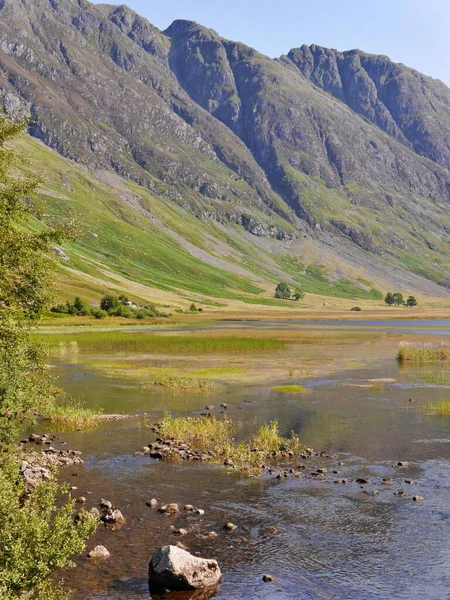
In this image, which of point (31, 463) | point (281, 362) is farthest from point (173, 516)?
point (281, 362)

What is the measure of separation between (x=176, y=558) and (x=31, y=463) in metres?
15.2

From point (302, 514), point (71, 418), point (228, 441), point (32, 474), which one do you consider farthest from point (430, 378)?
point (32, 474)

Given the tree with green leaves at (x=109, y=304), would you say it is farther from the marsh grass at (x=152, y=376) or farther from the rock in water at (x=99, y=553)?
the rock in water at (x=99, y=553)

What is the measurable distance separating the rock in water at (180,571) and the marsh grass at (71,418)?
86.9 ft

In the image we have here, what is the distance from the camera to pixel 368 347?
12194 centimetres

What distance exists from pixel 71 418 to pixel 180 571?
1143 inches

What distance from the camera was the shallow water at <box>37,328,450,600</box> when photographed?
70.1 feet

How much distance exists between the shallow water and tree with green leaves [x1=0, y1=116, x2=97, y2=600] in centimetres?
291

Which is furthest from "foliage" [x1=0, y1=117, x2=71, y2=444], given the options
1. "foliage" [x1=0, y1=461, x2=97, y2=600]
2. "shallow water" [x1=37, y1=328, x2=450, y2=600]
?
"foliage" [x1=0, y1=461, x2=97, y2=600]

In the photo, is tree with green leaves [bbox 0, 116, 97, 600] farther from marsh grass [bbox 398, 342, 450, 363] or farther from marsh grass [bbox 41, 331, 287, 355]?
marsh grass [bbox 398, 342, 450, 363]

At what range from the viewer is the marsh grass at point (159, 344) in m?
110

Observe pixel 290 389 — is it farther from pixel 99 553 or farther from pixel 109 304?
pixel 109 304

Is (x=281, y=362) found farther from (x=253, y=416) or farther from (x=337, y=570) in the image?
(x=337, y=570)

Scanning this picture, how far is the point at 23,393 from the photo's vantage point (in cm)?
3466
